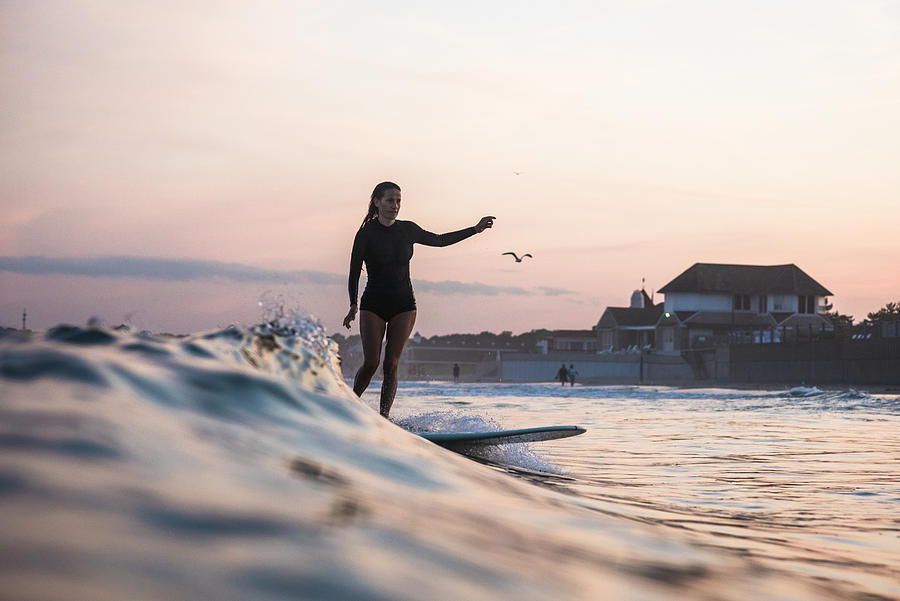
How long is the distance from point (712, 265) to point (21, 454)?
260 feet

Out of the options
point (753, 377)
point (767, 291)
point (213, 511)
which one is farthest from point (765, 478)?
point (767, 291)

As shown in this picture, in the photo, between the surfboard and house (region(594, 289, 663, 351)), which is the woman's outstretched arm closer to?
the surfboard

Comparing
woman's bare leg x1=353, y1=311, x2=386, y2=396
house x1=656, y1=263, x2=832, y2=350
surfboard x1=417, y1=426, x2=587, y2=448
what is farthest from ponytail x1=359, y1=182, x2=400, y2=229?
house x1=656, y1=263, x2=832, y2=350

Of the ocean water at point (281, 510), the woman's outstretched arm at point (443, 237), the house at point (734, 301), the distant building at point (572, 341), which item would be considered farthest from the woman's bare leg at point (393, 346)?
the distant building at point (572, 341)

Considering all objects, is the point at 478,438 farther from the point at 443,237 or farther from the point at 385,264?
the point at 443,237

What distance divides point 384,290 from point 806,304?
245ft

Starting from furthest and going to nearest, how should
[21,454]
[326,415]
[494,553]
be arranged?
[326,415]
[494,553]
[21,454]

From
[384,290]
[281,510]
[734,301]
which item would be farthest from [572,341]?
[281,510]

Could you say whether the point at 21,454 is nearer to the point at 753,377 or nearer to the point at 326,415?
the point at 326,415

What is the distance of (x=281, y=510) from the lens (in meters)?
1.37

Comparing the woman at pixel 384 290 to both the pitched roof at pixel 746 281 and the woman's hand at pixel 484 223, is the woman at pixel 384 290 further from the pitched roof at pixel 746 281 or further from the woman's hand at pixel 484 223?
the pitched roof at pixel 746 281

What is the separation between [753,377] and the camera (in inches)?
2162

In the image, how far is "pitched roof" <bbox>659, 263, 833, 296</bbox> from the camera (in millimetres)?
74562

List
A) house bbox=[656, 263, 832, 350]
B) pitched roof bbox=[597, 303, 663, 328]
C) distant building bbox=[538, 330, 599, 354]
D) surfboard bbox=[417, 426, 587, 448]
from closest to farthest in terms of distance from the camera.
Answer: surfboard bbox=[417, 426, 587, 448]
house bbox=[656, 263, 832, 350]
pitched roof bbox=[597, 303, 663, 328]
distant building bbox=[538, 330, 599, 354]
